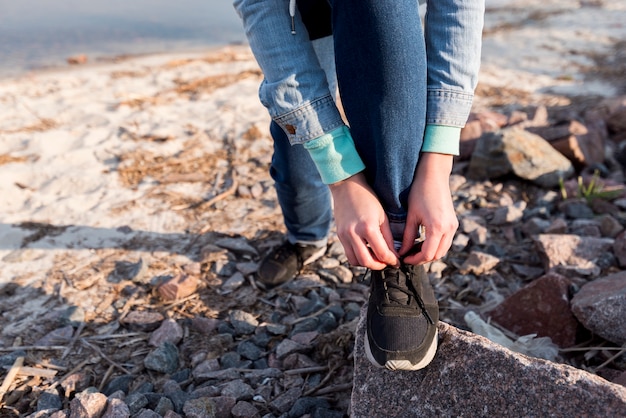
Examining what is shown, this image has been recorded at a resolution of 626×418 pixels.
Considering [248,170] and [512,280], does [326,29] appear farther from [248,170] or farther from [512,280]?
[248,170]

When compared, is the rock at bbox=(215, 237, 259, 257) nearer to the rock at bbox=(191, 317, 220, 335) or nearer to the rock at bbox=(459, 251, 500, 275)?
the rock at bbox=(191, 317, 220, 335)

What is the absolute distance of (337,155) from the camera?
1360 mm

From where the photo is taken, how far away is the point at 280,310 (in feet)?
6.77

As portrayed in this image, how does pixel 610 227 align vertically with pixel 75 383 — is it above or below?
below

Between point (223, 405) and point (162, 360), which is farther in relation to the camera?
point (162, 360)

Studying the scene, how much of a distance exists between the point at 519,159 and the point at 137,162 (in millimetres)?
2213

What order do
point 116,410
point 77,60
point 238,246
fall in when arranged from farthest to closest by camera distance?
point 77,60 < point 238,246 < point 116,410

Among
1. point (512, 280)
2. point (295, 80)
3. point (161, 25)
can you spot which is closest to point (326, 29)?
point (295, 80)

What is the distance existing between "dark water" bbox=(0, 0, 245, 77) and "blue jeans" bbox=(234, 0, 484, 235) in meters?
6.28

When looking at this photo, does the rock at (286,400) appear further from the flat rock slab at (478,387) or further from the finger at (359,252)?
the finger at (359,252)

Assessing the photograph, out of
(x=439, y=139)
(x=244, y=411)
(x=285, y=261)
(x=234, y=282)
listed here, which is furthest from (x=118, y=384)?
(x=439, y=139)

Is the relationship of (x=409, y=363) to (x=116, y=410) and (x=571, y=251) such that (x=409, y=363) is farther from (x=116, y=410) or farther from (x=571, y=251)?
(x=571, y=251)

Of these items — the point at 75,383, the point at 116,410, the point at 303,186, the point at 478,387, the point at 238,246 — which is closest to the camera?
the point at 478,387

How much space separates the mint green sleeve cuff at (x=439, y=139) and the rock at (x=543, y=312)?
72cm
